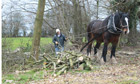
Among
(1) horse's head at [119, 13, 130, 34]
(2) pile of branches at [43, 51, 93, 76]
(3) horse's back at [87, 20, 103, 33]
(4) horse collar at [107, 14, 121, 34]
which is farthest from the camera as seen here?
(3) horse's back at [87, 20, 103, 33]

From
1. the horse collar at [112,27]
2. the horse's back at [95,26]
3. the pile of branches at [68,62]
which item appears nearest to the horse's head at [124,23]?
the horse collar at [112,27]

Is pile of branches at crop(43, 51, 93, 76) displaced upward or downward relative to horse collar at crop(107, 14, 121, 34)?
downward

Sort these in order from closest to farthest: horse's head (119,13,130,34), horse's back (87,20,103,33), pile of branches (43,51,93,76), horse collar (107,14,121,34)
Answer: pile of branches (43,51,93,76) < horse's head (119,13,130,34) < horse collar (107,14,121,34) < horse's back (87,20,103,33)

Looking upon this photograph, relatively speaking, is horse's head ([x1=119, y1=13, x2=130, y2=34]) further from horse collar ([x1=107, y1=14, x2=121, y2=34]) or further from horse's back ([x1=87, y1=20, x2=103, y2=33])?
horse's back ([x1=87, y1=20, x2=103, y2=33])

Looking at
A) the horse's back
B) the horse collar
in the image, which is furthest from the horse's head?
the horse's back

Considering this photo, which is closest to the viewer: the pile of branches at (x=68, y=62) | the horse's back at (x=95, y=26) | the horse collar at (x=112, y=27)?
the pile of branches at (x=68, y=62)

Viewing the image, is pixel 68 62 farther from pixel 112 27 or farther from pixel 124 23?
pixel 124 23

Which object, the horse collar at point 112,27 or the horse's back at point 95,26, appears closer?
the horse collar at point 112,27

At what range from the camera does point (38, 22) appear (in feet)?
24.3

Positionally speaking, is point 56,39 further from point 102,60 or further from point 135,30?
point 135,30

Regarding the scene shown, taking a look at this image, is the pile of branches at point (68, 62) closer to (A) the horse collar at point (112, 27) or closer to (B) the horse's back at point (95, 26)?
(A) the horse collar at point (112, 27)

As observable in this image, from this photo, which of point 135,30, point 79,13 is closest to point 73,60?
point 79,13

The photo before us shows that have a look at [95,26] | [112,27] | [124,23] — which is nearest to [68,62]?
[112,27]

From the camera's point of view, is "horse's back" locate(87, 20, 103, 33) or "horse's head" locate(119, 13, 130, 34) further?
"horse's back" locate(87, 20, 103, 33)
